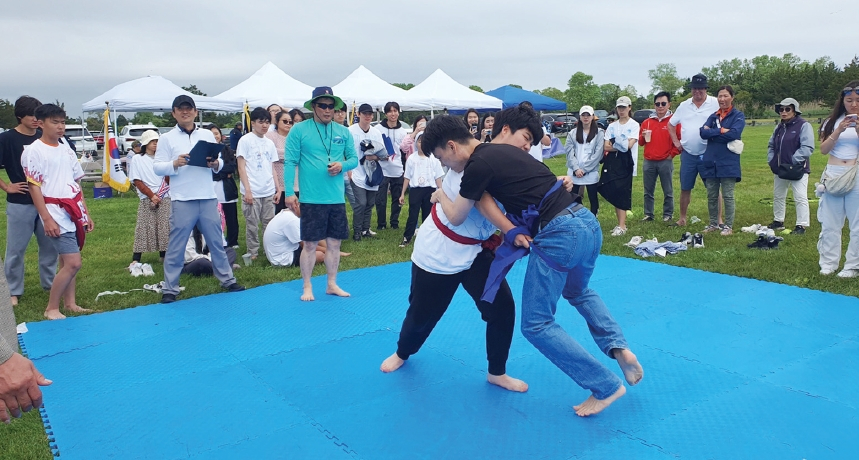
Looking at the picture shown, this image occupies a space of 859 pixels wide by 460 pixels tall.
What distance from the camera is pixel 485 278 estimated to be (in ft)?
11.9

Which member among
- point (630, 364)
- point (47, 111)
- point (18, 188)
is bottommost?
point (630, 364)

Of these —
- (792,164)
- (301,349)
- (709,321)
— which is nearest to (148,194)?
(301,349)

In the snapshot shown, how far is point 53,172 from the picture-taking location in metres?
5.26

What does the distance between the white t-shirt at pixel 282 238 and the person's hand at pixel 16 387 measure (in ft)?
17.8

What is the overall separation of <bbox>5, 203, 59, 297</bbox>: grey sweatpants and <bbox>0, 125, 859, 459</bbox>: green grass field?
0.24m

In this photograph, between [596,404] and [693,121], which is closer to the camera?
[596,404]

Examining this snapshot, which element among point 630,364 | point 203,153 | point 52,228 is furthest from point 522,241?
point 52,228

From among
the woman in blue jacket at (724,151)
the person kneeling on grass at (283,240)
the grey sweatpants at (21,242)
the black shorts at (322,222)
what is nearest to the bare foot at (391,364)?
the black shorts at (322,222)

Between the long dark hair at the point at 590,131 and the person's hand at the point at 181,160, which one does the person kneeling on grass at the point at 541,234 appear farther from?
the long dark hair at the point at 590,131

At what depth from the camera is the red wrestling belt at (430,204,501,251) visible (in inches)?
138

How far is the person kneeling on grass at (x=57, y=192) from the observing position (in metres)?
5.16

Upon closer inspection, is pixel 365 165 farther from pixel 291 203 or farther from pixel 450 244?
pixel 450 244

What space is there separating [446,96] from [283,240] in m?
11.2

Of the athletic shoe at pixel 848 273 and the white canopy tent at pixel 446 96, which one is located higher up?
the white canopy tent at pixel 446 96
